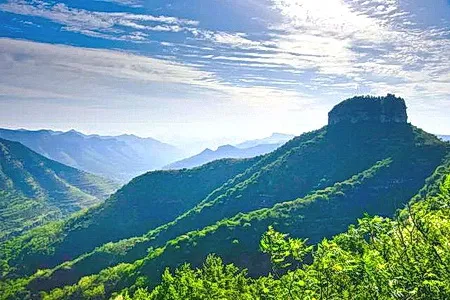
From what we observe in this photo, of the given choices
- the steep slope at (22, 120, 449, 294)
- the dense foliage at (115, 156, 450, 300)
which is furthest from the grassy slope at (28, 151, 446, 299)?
the dense foliage at (115, 156, 450, 300)

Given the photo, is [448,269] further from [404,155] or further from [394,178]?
[404,155]

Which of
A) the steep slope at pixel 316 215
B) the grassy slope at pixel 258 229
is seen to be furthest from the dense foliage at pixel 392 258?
the steep slope at pixel 316 215

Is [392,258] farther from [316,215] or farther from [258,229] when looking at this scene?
[316,215]

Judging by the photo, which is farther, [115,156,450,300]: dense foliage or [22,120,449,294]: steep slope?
[22,120,449,294]: steep slope

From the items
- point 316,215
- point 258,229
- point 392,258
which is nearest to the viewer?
point 392,258

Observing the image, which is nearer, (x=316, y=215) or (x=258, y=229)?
(x=258, y=229)

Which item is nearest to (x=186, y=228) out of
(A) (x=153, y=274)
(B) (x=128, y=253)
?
(B) (x=128, y=253)

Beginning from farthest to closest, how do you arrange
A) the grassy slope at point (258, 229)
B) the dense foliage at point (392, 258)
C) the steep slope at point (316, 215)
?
the steep slope at point (316, 215), the grassy slope at point (258, 229), the dense foliage at point (392, 258)

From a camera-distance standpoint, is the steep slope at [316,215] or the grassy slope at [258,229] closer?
the grassy slope at [258,229]

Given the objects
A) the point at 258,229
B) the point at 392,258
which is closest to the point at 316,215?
the point at 258,229

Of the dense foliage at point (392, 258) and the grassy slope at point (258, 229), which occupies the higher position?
the dense foliage at point (392, 258)

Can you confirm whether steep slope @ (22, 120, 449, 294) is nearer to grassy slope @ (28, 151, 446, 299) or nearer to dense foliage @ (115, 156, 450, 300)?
grassy slope @ (28, 151, 446, 299)

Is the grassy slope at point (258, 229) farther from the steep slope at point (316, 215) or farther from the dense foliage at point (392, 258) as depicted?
the dense foliage at point (392, 258)

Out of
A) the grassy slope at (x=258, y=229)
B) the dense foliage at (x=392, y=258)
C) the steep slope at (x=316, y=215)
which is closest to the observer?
the dense foliage at (x=392, y=258)
